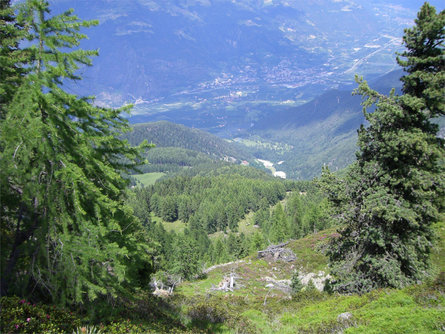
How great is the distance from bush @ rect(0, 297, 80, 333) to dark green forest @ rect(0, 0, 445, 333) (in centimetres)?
3

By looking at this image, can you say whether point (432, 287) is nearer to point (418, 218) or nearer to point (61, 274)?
point (418, 218)

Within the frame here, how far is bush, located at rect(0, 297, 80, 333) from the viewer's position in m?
6.36

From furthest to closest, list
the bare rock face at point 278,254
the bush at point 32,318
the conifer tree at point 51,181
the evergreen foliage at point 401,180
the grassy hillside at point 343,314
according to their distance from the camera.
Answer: the bare rock face at point 278,254 < the evergreen foliage at point 401,180 < the grassy hillside at point 343,314 < the conifer tree at point 51,181 < the bush at point 32,318

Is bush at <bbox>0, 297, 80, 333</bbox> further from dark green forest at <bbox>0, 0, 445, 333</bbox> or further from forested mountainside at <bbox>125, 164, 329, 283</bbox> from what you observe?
forested mountainside at <bbox>125, 164, 329, 283</bbox>

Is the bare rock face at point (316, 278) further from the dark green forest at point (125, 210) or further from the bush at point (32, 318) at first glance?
the bush at point (32, 318)

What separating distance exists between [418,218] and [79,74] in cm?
1712

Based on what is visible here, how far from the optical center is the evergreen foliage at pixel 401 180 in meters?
13.7

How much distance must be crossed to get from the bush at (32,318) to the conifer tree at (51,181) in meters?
0.43

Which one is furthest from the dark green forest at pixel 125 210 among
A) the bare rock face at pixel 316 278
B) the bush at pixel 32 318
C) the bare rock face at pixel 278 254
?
the bare rock face at pixel 278 254

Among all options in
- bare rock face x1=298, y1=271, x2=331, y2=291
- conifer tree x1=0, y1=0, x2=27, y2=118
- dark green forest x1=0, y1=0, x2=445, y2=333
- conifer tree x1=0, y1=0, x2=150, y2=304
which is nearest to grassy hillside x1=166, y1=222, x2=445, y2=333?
dark green forest x1=0, y1=0, x2=445, y2=333

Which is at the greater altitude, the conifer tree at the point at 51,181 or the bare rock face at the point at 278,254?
the conifer tree at the point at 51,181

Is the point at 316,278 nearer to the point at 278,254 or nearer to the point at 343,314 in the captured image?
the point at 278,254

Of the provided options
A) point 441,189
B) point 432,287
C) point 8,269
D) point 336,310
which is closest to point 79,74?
point 8,269

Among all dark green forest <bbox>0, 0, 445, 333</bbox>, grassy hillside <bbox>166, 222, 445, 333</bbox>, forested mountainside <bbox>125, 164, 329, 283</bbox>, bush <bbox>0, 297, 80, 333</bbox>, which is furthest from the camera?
forested mountainside <bbox>125, 164, 329, 283</bbox>
